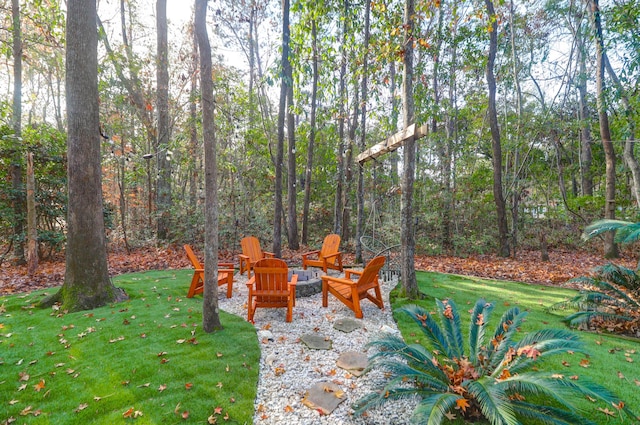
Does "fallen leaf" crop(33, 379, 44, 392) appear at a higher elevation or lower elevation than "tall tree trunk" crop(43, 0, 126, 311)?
lower

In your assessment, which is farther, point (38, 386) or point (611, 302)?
point (611, 302)

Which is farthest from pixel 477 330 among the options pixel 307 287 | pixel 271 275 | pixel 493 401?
pixel 307 287

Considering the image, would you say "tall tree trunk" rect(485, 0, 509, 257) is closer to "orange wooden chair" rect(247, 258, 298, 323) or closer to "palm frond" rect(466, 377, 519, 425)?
"orange wooden chair" rect(247, 258, 298, 323)

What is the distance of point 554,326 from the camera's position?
4.10 meters

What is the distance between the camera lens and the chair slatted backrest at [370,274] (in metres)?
4.43

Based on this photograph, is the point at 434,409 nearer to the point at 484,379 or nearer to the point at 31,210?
the point at 484,379

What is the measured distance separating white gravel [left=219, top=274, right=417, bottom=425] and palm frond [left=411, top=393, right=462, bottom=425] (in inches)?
17.7

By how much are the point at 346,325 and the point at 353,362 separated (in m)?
0.97

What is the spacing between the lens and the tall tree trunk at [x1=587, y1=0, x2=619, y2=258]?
693cm

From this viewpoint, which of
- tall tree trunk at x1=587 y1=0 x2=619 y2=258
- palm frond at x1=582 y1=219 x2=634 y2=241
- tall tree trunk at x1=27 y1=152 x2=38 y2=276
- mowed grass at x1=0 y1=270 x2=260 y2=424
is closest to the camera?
mowed grass at x1=0 y1=270 x2=260 y2=424

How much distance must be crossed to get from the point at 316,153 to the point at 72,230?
9.66 meters

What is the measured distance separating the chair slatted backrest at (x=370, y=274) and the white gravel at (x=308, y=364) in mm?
449

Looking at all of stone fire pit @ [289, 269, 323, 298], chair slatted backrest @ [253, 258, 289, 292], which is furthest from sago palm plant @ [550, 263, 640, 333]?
chair slatted backrest @ [253, 258, 289, 292]

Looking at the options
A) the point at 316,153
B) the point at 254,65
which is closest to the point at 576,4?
the point at 316,153
